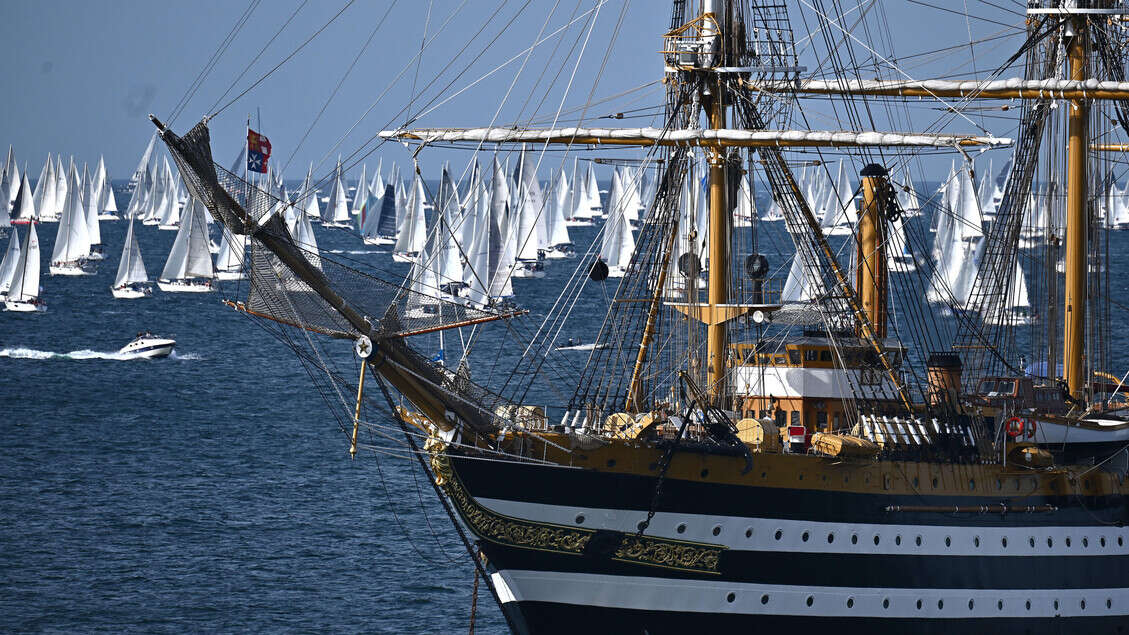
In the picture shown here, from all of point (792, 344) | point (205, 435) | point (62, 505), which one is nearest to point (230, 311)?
point (205, 435)

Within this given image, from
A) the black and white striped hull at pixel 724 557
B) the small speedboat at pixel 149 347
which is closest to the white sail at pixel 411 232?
the small speedboat at pixel 149 347

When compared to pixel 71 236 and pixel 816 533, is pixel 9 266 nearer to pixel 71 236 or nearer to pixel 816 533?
pixel 71 236

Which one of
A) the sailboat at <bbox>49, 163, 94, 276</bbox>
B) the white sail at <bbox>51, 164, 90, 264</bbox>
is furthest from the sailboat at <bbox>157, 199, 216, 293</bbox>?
the white sail at <bbox>51, 164, 90, 264</bbox>

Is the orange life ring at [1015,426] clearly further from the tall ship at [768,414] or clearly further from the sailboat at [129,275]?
the sailboat at [129,275]

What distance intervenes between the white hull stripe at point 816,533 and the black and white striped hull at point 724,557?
0.11 ft

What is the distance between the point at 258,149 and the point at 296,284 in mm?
13638

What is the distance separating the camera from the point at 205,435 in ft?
272

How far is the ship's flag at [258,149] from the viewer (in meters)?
51.3

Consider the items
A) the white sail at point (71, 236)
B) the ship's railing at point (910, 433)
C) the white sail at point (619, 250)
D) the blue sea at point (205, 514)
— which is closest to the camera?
the ship's railing at point (910, 433)

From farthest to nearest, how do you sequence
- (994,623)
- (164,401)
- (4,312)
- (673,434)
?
(4,312), (164,401), (994,623), (673,434)

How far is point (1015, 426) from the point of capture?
44.2 m

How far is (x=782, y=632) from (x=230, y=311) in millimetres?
110038

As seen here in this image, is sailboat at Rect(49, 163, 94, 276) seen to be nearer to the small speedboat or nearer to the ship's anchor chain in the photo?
the small speedboat

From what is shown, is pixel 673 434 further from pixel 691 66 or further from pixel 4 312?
pixel 4 312
